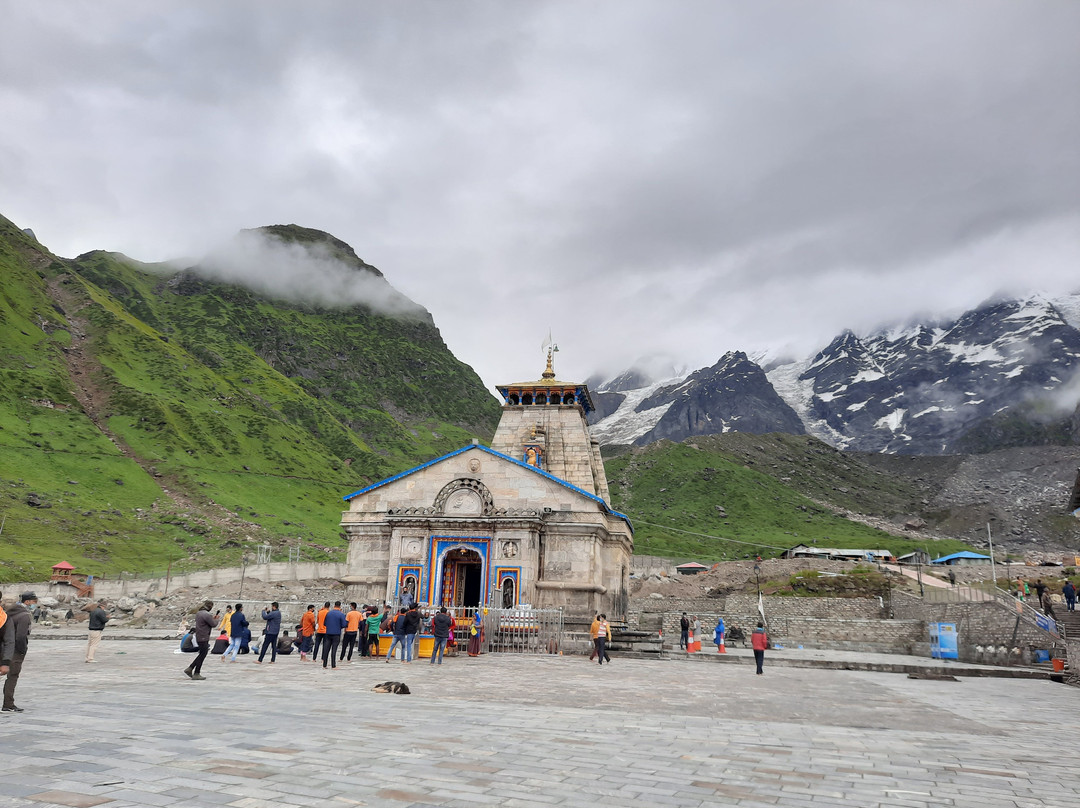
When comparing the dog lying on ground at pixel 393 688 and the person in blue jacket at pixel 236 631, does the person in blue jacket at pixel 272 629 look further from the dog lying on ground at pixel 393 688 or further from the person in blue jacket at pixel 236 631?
the dog lying on ground at pixel 393 688

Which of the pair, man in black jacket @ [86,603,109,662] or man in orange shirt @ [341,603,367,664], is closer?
man in black jacket @ [86,603,109,662]

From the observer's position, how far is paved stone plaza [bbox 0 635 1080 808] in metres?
6.43

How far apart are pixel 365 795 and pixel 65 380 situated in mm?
112422

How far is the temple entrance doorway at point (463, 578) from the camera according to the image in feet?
112

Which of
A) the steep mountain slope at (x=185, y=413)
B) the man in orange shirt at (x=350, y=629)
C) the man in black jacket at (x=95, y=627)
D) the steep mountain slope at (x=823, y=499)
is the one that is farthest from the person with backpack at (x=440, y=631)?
the steep mountain slope at (x=823, y=499)

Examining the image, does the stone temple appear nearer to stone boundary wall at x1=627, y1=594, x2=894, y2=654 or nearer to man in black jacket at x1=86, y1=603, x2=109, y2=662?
stone boundary wall at x1=627, y1=594, x2=894, y2=654

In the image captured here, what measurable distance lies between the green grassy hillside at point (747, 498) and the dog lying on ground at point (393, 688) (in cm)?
7965

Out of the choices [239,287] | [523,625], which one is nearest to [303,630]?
[523,625]

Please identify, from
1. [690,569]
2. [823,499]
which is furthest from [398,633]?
[823,499]

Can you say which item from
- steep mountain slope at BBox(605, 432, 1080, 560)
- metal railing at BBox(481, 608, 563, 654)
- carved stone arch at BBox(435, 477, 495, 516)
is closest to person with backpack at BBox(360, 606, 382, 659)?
metal railing at BBox(481, 608, 563, 654)

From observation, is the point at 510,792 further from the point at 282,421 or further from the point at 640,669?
the point at 282,421

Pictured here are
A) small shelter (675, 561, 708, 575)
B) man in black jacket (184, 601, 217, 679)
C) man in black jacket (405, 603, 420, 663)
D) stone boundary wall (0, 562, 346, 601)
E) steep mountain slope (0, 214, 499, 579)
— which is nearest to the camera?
man in black jacket (184, 601, 217, 679)

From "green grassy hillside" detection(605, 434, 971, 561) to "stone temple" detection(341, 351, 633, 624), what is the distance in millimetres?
59702

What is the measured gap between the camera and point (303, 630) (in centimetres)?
2181
